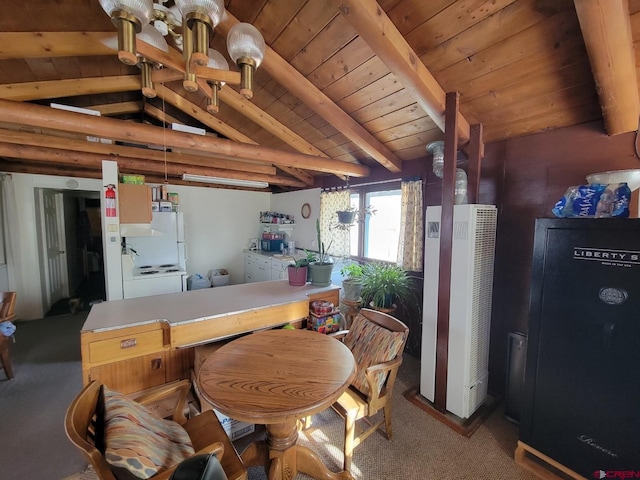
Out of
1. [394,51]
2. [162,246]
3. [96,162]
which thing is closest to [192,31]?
[394,51]

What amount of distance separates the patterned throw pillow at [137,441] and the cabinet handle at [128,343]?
553mm

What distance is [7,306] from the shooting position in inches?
95.0

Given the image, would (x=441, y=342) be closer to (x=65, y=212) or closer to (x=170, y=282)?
(x=170, y=282)

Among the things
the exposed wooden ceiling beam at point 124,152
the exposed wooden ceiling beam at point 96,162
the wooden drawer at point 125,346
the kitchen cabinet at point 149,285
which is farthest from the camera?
the kitchen cabinet at point 149,285

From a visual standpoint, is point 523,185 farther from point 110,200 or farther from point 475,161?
point 110,200

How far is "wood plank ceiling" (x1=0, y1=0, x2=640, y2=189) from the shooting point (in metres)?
1.42

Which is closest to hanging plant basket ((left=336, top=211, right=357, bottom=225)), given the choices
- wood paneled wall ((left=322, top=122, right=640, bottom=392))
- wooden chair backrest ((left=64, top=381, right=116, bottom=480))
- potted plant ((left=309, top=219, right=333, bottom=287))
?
→ potted plant ((left=309, top=219, right=333, bottom=287))

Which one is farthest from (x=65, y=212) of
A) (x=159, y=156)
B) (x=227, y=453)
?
(x=227, y=453)

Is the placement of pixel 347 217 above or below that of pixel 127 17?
below

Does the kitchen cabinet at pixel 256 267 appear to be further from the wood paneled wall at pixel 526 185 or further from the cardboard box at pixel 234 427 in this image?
the wood paneled wall at pixel 526 185

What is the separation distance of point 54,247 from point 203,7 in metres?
5.42

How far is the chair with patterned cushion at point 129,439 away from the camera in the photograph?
0.82 m

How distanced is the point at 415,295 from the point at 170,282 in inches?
124

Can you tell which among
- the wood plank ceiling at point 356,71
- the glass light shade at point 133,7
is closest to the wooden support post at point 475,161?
the wood plank ceiling at point 356,71
